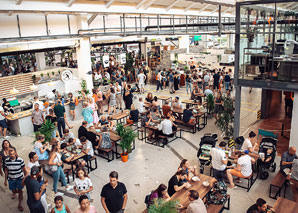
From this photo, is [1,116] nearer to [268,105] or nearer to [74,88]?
[74,88]

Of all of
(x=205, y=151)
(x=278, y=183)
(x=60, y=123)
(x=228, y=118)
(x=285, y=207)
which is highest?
(x=228, y=118)

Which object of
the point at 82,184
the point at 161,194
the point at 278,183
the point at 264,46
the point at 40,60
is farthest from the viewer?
the point at 40,60

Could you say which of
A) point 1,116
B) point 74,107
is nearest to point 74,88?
point 74,107

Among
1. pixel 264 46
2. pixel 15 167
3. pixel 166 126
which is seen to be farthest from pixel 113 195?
pixel 264 46

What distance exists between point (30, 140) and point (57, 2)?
526 cm

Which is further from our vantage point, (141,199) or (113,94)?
(113,94)

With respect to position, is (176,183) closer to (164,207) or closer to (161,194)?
(161,194)

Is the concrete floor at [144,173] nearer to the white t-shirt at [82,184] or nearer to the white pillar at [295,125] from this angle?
the white pillar at [295,125]

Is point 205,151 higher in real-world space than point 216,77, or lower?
lower

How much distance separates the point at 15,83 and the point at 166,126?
420 inches

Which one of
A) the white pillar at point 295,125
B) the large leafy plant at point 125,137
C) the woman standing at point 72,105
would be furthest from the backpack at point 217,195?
the woman standing at point 72,105

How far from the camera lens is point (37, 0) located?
32.3 ft

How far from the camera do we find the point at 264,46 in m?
8.63

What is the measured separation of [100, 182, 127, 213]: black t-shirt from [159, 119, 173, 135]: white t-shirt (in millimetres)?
4361
